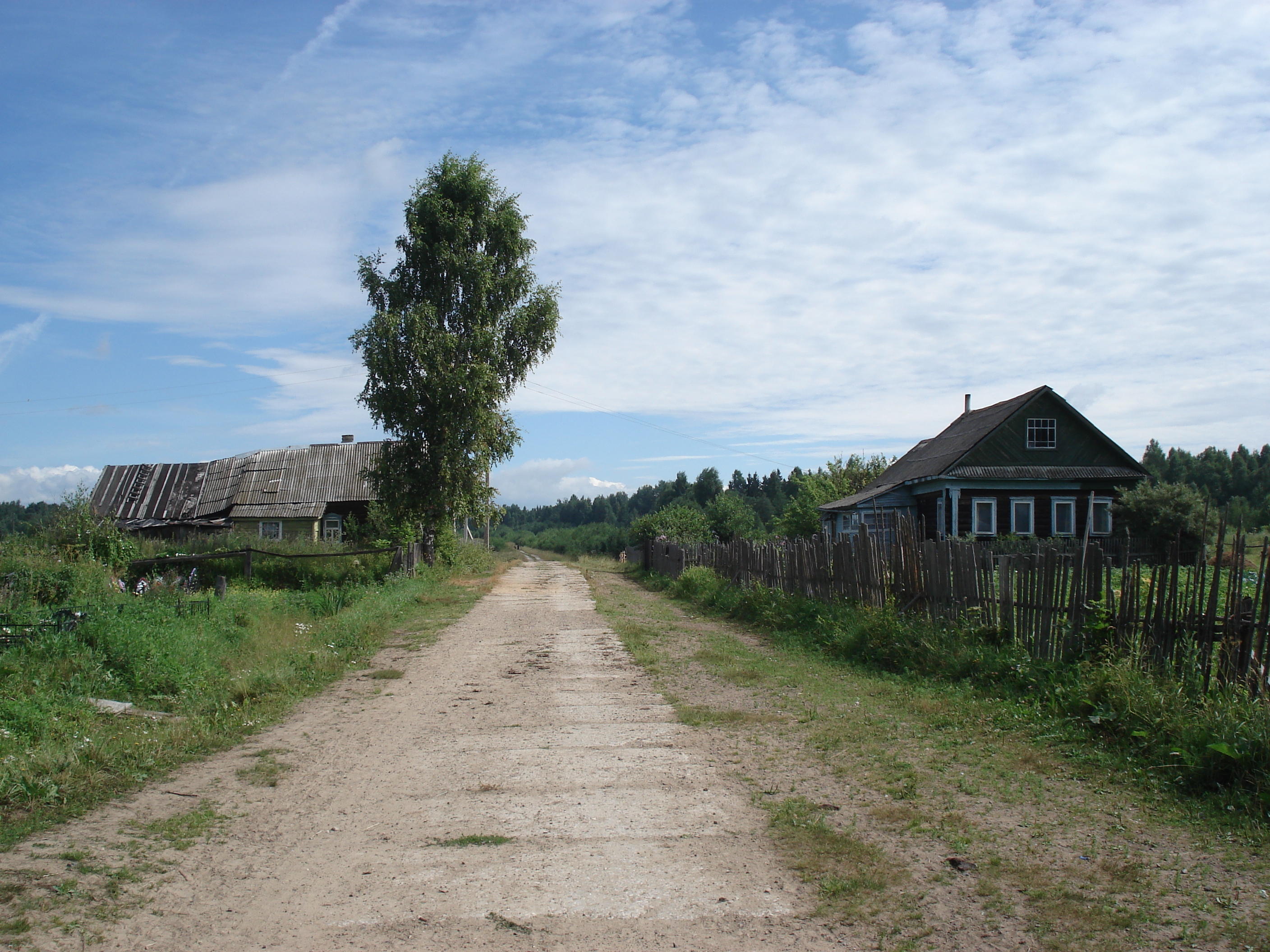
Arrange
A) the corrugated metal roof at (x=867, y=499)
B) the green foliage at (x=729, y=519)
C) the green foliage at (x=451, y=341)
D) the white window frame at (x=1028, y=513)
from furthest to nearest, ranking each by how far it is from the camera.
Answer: the green foliage at (x=729, y=519), the corrugated metal roof at (x=867, y=499), the white window frame at (x=1028, y=513), the green foliage at (x=451, y=341)

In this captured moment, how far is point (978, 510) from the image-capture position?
29.5 m

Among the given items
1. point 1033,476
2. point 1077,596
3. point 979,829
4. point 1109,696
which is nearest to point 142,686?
point 979,829

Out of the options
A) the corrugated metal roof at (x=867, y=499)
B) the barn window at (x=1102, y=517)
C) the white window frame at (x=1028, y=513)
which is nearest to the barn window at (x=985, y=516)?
the white window frame at (x=1028, y=513)

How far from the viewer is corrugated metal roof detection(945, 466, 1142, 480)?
28.9 m

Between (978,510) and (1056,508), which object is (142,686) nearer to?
(978,510)

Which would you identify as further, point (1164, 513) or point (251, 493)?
point (251, 493)

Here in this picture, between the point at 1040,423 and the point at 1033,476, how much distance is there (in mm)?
2238

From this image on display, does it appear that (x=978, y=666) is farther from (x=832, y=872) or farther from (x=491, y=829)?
(x=491, y=829)

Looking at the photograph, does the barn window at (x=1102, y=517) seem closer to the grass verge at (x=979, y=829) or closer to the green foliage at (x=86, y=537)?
the grass verge at (x=979, y=829)

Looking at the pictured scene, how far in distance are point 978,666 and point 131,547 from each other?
718 inches

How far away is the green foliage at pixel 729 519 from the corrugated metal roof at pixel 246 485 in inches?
756

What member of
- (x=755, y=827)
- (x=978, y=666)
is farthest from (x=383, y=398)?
(x=755, y=827)

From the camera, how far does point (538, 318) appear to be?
89.2ft

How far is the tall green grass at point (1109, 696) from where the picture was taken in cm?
506
